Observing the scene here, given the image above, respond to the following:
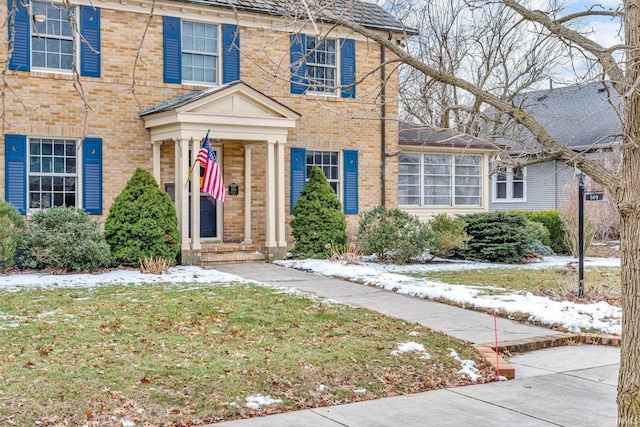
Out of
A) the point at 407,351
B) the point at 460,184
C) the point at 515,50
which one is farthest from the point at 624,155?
the point at 515,50

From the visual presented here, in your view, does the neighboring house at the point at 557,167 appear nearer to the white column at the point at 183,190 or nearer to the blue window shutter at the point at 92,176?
the white column at the point at 183,190

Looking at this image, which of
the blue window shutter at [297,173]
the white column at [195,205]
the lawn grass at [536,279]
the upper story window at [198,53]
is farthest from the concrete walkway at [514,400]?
the upper story window at [198,53]

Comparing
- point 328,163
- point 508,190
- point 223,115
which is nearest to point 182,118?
point 223,115

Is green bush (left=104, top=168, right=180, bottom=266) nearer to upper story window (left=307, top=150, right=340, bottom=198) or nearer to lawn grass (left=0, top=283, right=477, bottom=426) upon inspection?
lawn grass (left=0, top=283, right=477, bottom=426)

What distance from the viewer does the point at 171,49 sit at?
57.3 ft

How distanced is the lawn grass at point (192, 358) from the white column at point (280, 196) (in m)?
6.44

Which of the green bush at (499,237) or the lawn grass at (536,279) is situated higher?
the green bush at (499,237)

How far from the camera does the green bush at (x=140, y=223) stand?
1527 cm

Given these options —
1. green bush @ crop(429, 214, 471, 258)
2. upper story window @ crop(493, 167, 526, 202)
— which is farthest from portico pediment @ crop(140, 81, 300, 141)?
upper story window @ crop(493, 167, 526, 202)

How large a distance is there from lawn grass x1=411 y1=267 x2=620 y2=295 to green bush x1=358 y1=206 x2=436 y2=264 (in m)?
1.40

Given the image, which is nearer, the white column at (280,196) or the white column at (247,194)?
the white column at (280,196)

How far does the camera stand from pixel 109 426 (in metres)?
5.89

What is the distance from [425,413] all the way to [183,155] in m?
10.5

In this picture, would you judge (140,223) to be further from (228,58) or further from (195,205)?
(228,58)
